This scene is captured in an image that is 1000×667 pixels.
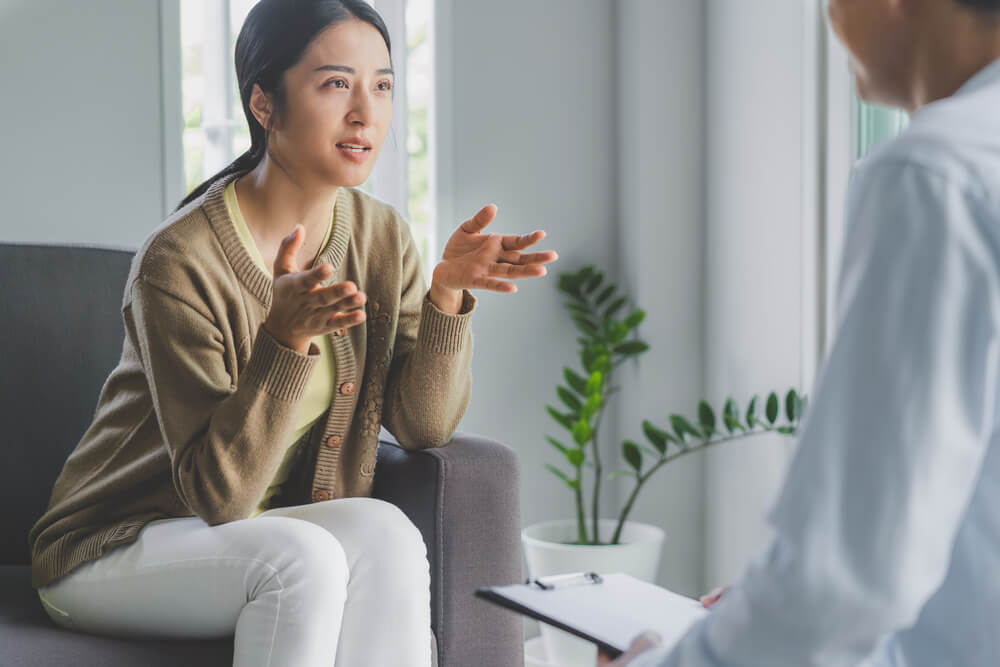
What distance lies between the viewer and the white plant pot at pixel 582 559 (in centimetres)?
215

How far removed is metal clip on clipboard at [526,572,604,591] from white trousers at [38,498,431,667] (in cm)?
41

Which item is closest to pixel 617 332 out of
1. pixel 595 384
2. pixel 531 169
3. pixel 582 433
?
pixel 595 384

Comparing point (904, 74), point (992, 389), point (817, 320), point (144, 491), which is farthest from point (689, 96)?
point (992, 389)

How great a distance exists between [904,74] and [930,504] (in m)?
0.25

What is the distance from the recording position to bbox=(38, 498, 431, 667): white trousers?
110 centimetres

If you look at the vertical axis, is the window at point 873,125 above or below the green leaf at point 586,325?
above

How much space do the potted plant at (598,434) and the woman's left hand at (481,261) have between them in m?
0.84

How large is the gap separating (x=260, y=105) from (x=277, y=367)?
407 mm

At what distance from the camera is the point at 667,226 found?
2457 mm

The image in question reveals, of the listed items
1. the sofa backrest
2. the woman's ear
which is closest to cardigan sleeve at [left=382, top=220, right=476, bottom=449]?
the woman's ear

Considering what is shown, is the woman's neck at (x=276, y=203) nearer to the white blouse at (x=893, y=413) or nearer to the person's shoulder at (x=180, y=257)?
the person's shoulder at (x=180, y=257)

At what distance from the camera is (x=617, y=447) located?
2.58m

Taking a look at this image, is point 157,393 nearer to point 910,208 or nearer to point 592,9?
point 910,208

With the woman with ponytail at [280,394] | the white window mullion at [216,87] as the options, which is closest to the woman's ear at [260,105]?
the woman with ponytail at [280,394]
